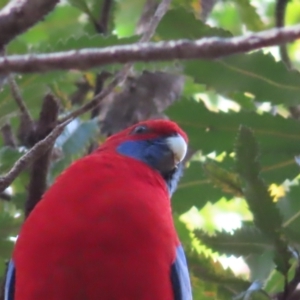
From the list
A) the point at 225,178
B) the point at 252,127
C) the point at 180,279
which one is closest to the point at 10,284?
Answer: the point at 180,279

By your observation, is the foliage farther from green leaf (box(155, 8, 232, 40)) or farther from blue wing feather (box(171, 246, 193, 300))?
blue wing feather (box(171, 246, 193, 300))

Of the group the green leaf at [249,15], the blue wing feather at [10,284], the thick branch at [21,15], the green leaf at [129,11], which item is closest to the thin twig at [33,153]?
the thick branch at [21,15]

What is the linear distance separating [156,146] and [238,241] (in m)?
0.42

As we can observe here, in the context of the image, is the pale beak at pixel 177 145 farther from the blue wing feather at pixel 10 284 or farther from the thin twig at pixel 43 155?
the blue wing feather at pixel 10 284

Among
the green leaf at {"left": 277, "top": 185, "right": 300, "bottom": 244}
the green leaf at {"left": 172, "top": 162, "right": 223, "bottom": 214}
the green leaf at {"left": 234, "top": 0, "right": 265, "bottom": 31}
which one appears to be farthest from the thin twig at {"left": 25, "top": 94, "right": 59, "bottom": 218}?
the green leaf at {"left": 234, "top": 0, "right": 265, "bottom": 31}

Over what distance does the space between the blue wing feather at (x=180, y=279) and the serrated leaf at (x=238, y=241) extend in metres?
0.18

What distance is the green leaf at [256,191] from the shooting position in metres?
1.51

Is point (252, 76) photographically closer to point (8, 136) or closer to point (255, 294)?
point (255, 294)

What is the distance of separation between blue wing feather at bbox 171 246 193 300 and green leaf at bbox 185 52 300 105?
1.83 ft

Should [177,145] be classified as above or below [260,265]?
above

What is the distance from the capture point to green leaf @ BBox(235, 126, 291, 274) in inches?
59.4

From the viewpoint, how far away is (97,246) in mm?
1336

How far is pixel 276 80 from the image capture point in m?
1.81

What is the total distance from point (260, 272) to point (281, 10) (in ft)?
2.46
